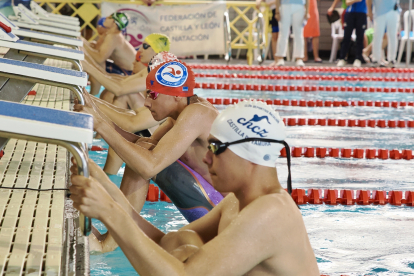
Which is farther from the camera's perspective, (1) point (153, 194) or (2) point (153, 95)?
(1) point (153, 194)

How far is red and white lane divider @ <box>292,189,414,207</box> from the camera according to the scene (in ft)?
14.4

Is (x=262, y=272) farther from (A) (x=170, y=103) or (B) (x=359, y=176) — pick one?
(B) (x=359, y=176)

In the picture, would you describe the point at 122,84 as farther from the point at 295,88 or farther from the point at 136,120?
the point at 295,88

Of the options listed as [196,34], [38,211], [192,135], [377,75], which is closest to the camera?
[38,211]

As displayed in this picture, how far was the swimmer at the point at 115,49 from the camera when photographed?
7.29m

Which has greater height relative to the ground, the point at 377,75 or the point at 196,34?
the point at 196,34

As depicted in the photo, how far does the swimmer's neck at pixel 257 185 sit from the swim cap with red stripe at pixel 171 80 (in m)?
1.35

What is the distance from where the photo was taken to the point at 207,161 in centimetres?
193

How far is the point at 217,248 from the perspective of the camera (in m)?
1.73

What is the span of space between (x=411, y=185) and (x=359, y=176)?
1.57 ft

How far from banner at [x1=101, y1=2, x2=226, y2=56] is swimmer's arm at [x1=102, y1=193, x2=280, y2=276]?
473 inches

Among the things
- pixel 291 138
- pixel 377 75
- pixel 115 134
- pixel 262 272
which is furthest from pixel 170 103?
pixel 377 75

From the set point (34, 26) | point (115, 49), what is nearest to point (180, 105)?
point (34, 26)

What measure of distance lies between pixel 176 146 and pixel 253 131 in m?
1.11
